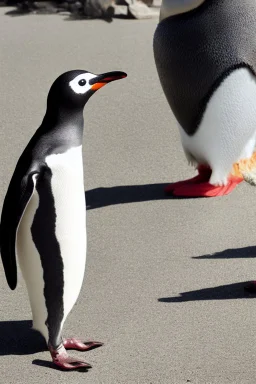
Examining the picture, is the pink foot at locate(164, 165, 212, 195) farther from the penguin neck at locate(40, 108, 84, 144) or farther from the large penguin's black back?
the penguin neck at locate(40, 108, 84, 144)

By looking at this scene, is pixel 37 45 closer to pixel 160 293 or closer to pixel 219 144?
pixel 219 144

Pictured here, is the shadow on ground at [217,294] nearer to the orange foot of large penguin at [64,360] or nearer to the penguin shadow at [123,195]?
the orange foot of large penguin at [64,360]

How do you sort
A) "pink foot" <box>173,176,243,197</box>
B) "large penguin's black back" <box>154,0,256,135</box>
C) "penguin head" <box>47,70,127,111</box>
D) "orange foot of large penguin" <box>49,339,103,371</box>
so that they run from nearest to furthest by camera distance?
"penguin head" <box>47,70,127,111</box>
"orange foot of large penguin" <box>49,339,103,371</box>
"large penguin's black back" <box>154,0,256,135</box>
"pink foot" <box>173,176,243,197</box>

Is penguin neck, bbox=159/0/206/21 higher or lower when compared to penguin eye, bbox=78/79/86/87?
lower

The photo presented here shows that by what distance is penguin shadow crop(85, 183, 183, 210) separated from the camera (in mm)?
6012

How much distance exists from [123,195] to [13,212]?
2214 mm

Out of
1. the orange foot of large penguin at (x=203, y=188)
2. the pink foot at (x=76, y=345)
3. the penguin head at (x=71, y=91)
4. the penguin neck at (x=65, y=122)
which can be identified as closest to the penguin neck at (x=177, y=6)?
the orange foot of large penguin at (x=203, y=188)

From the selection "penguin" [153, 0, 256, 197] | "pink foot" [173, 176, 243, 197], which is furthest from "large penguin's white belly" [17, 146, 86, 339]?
"pink foot" [173, 176, 243, 197]

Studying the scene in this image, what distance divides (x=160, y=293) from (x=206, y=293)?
209 mm

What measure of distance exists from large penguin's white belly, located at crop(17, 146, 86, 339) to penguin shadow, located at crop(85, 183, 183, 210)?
1818 millimetres

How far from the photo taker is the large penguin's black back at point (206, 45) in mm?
5582

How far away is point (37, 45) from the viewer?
9.18 meters

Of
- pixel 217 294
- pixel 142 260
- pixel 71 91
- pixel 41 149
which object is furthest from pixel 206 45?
pixel 41 149

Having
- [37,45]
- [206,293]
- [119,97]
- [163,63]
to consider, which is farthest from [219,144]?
[37,45]
